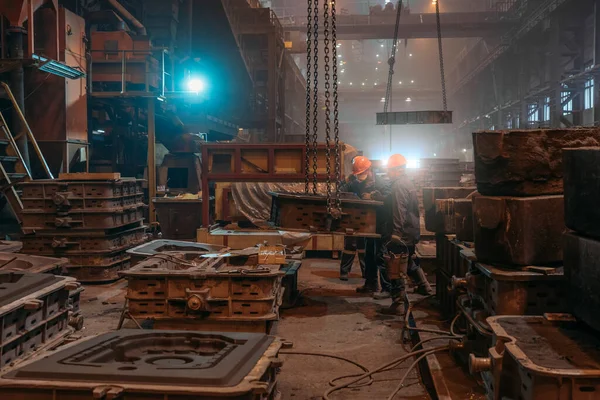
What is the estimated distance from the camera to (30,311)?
407 cm

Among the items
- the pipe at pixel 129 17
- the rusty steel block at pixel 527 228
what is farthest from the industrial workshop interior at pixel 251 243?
the pipe at pixel 129 17

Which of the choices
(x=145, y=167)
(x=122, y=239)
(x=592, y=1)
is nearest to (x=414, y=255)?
(x=122, y=239)

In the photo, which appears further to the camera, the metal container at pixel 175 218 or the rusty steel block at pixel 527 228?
the metal container at pixel 175 218

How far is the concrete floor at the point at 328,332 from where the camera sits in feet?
16.1

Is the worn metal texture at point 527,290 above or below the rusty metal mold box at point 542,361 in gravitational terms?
above

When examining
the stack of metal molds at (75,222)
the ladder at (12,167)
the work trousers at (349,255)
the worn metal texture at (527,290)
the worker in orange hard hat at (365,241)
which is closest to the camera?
the worn metal texture at (527,290)

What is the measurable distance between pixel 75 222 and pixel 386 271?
5.16m

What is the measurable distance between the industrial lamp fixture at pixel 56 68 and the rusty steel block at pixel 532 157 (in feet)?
32.2

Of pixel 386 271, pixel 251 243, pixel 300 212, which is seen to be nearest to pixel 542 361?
pixel 300 212

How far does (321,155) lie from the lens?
1083 cm

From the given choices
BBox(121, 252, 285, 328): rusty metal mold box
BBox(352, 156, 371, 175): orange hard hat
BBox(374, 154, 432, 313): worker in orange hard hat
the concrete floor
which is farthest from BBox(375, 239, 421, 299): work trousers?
BBox(121, 252, 285, 328): rusty metal mold box

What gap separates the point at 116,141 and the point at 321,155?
23.5ft

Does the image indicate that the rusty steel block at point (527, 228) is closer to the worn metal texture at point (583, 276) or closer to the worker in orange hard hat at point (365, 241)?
the worn metal texture at point (583, 276)

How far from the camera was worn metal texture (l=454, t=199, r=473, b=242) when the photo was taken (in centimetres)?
541
